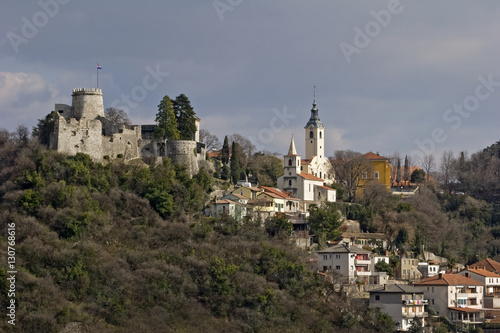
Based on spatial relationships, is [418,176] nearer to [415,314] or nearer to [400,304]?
[415,314]

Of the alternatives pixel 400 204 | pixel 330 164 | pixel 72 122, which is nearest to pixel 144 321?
pixel 72 122

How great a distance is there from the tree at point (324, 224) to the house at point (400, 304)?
28.0ft

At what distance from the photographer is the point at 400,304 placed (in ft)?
203

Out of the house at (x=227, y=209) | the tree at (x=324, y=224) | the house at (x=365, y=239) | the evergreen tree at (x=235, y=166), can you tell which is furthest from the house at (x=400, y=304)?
the evergreen tree at (x=235, y=166)

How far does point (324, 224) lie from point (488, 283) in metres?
12.2

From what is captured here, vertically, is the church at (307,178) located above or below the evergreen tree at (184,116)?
below

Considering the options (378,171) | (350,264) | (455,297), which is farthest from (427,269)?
(378,171)

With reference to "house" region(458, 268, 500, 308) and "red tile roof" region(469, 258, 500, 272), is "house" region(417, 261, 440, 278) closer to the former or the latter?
"house" region(458, 268, 500, 308)

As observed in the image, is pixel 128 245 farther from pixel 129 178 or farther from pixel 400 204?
pixel 400 204

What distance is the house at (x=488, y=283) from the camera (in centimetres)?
6788

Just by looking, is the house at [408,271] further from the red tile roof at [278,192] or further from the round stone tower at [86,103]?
the round stone tower at [86,103]

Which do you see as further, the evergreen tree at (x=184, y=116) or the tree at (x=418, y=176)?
the tree at (x=418, y=176)

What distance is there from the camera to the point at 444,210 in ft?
287

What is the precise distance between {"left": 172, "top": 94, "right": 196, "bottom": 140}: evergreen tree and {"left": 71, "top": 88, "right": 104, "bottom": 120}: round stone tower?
765 cm
